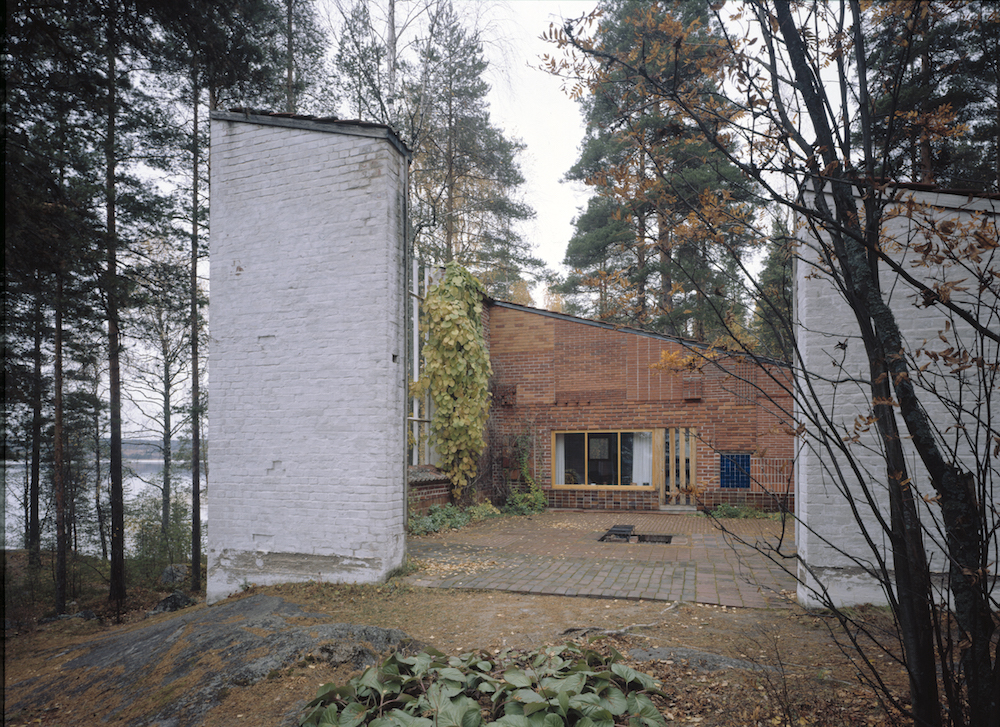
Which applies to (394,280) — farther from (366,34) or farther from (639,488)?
(366,34)

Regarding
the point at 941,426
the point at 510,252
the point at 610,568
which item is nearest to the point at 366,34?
the point at 510,252

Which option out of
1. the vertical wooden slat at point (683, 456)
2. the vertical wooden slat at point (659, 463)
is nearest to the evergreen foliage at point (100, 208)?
the vertical wooden slat at point (659, 463)

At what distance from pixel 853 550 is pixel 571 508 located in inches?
317

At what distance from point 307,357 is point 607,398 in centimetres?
780

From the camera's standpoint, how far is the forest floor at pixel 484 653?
10.2ft

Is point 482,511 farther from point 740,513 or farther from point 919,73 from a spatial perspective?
point 919,73

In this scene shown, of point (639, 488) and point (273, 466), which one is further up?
point (273, 466)

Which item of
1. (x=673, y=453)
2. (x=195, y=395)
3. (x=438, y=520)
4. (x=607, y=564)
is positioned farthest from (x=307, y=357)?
(x=673, y=453)

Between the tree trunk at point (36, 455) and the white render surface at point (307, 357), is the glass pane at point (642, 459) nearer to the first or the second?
the white render surface at point (307, 357)

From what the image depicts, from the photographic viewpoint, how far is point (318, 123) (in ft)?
20.4

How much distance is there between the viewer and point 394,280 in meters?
6.07

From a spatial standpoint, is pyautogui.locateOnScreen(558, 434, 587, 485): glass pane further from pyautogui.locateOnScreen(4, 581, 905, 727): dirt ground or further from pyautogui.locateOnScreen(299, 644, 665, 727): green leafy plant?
pyautogui.locateOnScreen(299, 644, 665, 727): green leafy plant

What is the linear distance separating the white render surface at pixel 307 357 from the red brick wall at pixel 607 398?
6.91 metres

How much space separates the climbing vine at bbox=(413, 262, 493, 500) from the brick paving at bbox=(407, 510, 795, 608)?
146 cm
